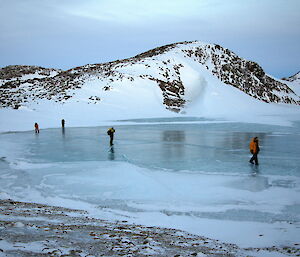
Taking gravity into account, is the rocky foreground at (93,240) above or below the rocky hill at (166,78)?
below

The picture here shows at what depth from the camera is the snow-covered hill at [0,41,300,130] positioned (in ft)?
158

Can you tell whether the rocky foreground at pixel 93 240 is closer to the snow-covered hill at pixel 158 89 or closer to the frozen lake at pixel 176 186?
the frozen lake at pixel 176 186

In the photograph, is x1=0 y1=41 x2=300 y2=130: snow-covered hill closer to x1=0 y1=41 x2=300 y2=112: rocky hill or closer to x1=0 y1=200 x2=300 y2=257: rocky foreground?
x1=0 y1=41 x2=300 y2=112: rocky hill

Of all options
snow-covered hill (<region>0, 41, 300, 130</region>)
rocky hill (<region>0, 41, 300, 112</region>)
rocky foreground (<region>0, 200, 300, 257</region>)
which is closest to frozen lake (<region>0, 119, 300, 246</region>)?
rocky foreground (<region>0, 200, 300, 257</region>)

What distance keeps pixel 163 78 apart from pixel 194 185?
54314 mm

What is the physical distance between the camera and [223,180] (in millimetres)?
11414

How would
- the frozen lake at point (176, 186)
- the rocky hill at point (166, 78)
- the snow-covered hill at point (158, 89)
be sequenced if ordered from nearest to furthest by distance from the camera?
the frozen lake at point (176, 186), the snow-covered hill at point (158, 89), the rocky hill at point (166, 78)

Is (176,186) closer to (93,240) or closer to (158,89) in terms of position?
(93,240)

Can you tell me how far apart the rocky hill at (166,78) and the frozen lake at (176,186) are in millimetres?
35165

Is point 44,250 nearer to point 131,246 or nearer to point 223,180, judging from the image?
point 131,246

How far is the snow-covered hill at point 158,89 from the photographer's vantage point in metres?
48.1

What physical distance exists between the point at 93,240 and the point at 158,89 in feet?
177

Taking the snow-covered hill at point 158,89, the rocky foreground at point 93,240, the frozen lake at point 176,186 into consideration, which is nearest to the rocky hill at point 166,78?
the snow-covered hill at point 158,89

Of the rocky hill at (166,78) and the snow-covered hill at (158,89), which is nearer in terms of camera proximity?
the snow-covered hill at (158,89)
